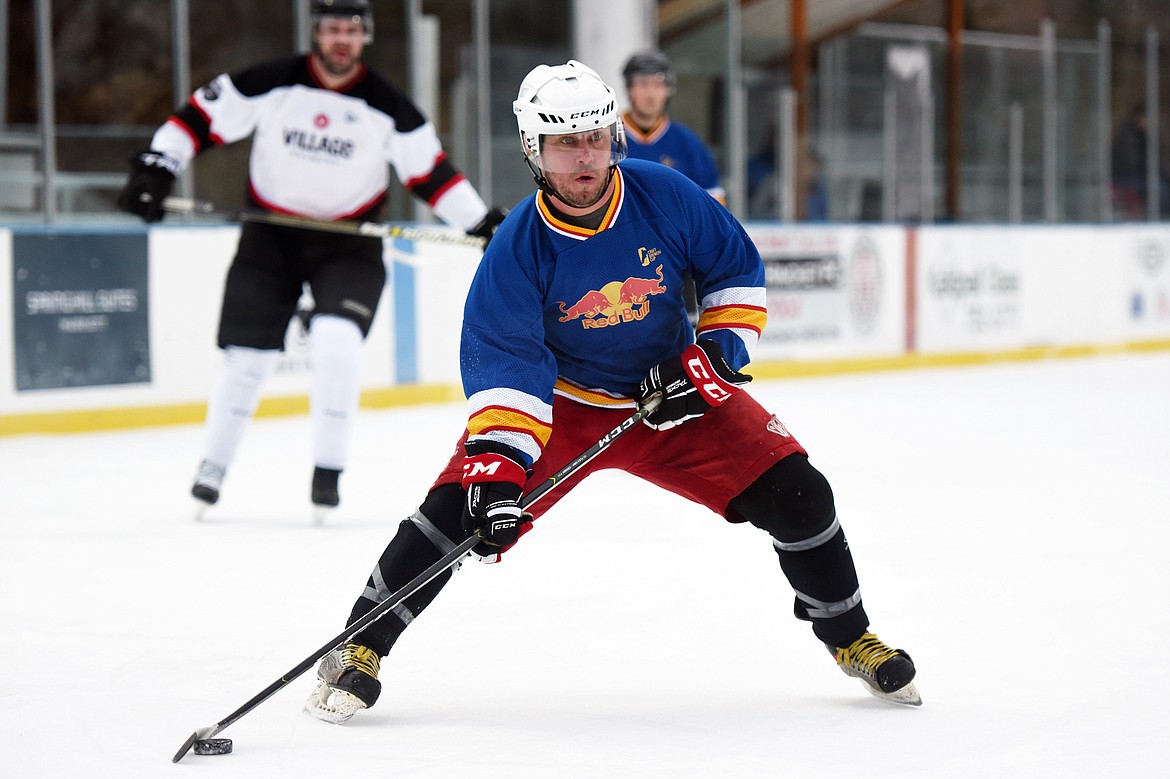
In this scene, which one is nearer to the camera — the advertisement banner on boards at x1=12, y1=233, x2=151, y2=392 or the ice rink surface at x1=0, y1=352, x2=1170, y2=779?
the ice rink surface at x1=0, y1=352, x2=1170, y2=779

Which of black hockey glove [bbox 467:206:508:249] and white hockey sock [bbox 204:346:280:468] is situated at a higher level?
black hockey glove [bbox 467:206:508:249]

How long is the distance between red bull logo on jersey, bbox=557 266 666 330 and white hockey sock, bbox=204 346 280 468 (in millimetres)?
1955

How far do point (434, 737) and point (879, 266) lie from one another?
6.71 meters

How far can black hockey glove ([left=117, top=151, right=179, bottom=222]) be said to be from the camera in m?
3.88

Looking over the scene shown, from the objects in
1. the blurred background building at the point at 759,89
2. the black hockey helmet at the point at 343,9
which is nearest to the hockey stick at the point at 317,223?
the black hockey helmet at the point at 343,9

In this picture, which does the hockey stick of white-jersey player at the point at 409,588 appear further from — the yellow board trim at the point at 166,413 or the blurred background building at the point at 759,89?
the blurred background building at the point at 759,89

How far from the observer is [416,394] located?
6.84 metres

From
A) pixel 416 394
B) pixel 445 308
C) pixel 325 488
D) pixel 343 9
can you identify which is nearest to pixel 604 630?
pixel 325 488

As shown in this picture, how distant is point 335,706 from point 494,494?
1.30 ft

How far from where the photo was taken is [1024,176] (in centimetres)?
1030

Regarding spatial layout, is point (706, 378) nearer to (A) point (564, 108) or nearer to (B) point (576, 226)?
(B) point (576, 226)

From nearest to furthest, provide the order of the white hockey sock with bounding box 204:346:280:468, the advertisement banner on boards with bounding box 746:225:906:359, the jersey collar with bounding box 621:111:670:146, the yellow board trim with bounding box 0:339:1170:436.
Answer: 1. the white hockey sock with bounding box 204:346:280:468
2. the jersey collar with bounding box 621:111:670:146
3. the yellow board trim with bounding box 0:339:1170:436
4. the advertisement banner on boards with bounding box 746:225:906:359

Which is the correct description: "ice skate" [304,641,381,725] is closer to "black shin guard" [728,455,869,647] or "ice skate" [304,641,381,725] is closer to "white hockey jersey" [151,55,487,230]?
"black shin guard" [728,455,869,647]

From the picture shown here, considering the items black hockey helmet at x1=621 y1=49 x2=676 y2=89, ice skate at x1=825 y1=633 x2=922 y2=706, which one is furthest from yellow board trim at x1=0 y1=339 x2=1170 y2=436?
ice skate at x1=825 y1=633 x2=922 y2=706
